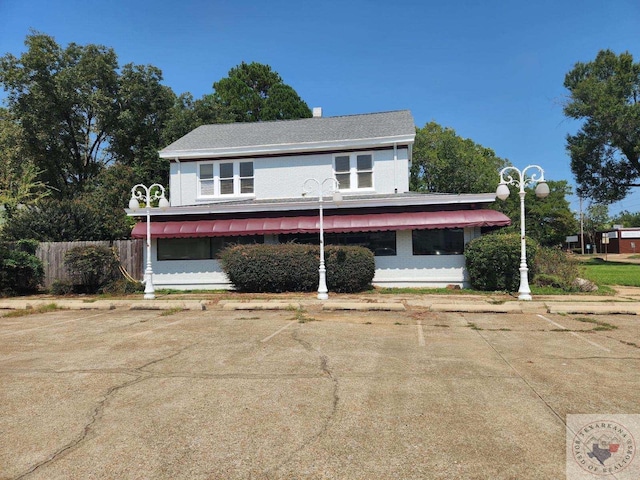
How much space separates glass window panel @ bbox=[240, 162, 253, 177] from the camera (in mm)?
20156

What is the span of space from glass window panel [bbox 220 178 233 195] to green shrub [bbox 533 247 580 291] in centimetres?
1371

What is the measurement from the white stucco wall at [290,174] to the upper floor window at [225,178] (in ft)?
0.98

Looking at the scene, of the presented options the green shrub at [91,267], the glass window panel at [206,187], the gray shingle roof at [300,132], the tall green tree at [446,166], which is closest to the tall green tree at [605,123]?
the tall green tree at [446,166]

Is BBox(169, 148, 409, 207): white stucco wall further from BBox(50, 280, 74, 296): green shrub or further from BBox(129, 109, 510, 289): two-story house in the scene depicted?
BBox(50, 280, 74, 296): green shrub

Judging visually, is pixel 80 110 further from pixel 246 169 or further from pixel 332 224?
pixel 332 224

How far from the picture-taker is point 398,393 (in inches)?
192

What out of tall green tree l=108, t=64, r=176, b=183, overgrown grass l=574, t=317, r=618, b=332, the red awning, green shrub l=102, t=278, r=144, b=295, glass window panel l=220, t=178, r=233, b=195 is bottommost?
overgrown grass l=574, t=317, r=618, b=332

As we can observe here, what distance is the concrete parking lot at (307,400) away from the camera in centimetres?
335

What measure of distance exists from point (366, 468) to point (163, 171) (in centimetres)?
3096

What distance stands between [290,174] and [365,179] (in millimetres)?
3518

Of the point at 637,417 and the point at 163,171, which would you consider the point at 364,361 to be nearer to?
the point at 637,417

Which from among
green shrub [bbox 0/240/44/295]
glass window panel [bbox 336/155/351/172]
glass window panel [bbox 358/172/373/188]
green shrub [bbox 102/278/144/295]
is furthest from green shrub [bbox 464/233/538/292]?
green shrub [bbox 0/240/44/295]

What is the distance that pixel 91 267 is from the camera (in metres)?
16.4

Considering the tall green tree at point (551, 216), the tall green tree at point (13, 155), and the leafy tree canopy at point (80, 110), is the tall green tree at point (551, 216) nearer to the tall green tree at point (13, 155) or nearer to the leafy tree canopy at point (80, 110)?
the leafy tree canopy at point (80, 110)
